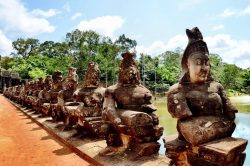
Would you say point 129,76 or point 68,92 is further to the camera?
point 68,92

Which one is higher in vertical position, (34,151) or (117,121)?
(117,121)

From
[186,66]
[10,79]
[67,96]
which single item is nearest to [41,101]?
[67,96]

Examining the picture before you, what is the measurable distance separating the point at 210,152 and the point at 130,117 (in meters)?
1.77

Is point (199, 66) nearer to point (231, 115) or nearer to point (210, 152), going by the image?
point (231, 115)

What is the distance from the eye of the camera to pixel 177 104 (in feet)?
11.5

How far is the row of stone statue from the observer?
10.6 ft

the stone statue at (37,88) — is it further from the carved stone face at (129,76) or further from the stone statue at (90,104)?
the carved stone face at (129,76)

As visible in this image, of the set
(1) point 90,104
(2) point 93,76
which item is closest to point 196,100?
(1) point 90,104

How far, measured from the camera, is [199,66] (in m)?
3.55

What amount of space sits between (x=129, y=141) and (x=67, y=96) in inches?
176

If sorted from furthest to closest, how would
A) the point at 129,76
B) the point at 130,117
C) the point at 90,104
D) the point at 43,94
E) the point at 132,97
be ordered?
the point at 43,94 < the point at 90,104 < the point at 129,76 < the point at 132,97 < the point at 130,117

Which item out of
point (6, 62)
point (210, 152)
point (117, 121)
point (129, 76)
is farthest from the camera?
point (6, 62)

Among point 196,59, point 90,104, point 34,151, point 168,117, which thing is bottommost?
point 168,117

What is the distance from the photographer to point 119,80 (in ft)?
17.6
